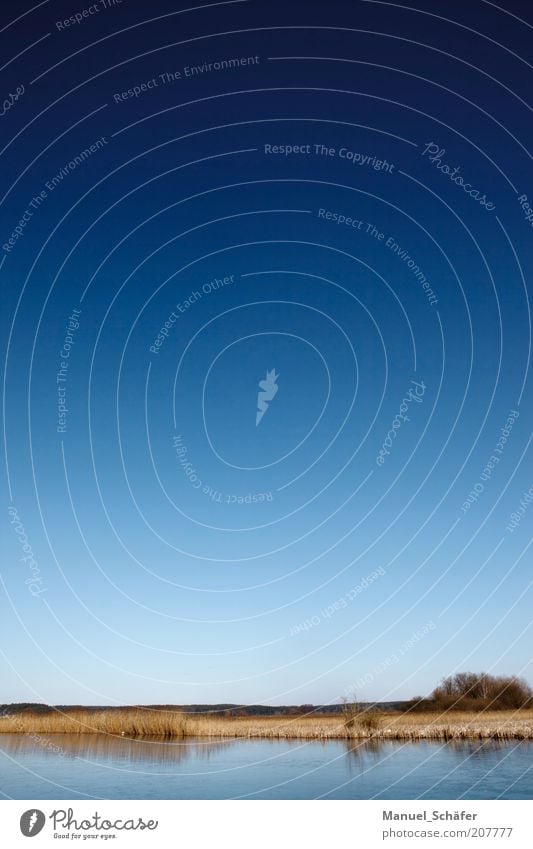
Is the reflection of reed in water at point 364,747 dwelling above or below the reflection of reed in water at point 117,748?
below

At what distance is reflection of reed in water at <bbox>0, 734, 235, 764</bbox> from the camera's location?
93.6 feet

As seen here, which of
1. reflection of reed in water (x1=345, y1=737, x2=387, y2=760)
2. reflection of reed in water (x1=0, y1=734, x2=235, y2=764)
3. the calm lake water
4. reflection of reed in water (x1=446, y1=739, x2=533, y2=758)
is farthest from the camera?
reflection of reed in water (x1=345, y1=737, x2=387, y2=760)

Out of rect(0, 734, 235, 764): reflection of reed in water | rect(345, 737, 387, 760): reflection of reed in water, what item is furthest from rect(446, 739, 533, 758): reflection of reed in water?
rect(0, 734, 235, 764): reflection of reed in water

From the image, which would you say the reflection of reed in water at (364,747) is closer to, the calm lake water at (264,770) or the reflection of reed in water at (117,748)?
the calm lake water at (264,770)

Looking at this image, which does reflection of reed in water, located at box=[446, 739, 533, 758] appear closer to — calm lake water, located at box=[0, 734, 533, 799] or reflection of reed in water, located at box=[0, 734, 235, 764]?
calm lake water, located at box=[0, 734, 533, 799]

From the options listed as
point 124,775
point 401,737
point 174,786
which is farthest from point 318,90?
point 401,737

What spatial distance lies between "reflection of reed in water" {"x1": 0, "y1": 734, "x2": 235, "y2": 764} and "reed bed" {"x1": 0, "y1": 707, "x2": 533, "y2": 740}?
23.5 inches

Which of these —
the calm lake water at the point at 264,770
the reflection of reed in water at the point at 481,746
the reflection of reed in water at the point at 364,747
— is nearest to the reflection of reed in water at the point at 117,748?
the calm lake water at the point at 264,770

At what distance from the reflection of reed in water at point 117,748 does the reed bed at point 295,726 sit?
1.96ft

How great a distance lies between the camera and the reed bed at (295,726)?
29656mm

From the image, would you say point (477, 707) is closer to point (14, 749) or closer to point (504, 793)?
point (504, 793)

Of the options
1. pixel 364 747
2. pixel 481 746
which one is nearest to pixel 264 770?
pixel 364 747

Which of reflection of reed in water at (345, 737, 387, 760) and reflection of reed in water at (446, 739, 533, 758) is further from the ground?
reflection of reed in water at (345, 737, 387, 760)

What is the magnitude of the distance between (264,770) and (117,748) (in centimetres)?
950
